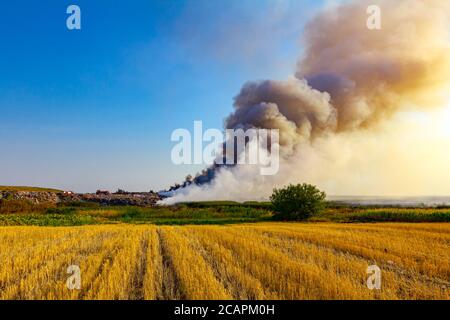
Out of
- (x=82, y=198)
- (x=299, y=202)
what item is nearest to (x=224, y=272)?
(x=299, y=202)

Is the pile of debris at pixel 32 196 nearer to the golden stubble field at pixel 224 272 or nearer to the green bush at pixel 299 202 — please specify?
the green bush at pixel 299 202

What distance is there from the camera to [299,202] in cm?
4375

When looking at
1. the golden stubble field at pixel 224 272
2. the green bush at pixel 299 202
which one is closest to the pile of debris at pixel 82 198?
the green bush at pixel 299 202

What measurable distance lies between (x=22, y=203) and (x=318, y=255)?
68.7m

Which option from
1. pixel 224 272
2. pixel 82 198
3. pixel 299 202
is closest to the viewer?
pixel 224 272

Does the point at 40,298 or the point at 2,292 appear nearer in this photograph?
the point at 40,298

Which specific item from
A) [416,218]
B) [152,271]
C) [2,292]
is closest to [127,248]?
[152,271]

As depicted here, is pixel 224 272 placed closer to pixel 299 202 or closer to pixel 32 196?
pixel 299 202

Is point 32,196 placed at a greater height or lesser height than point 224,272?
greater

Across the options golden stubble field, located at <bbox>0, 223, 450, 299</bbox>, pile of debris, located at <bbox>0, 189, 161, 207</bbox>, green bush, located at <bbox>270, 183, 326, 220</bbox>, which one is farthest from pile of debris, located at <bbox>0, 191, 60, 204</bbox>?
golden stubble field, located at <bbox>0, 223, 450, 299</bbox>

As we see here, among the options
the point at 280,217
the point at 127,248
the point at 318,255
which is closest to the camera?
the point at 318,255

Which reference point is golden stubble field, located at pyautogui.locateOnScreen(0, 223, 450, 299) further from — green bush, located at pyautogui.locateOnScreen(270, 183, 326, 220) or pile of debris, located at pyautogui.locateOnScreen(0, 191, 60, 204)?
pile of debris, located at pyautogui.locateOnScreen(0, 191, 60, 204)

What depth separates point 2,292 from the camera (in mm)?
8375
